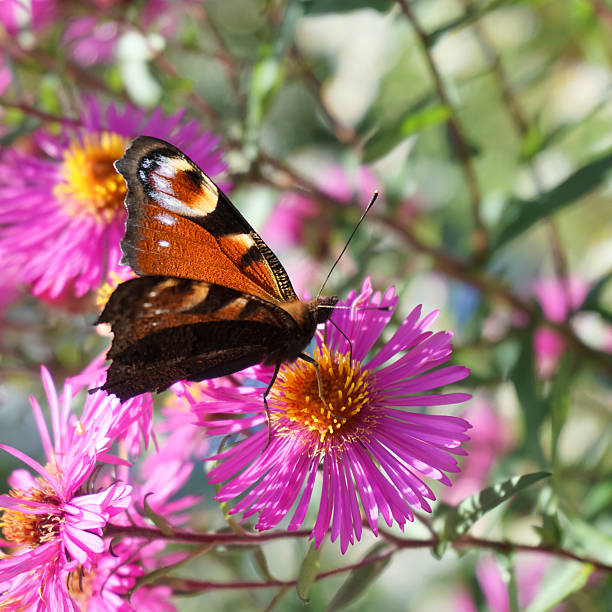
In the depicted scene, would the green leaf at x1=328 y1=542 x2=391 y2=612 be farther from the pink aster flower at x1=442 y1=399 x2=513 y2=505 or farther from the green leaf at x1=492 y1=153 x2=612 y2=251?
the pink aster flower at x1=442 y1=399 x2=513 y2=505

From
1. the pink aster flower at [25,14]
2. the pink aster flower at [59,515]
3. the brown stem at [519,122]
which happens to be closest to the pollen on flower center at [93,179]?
the pink aster flower at [25,14]

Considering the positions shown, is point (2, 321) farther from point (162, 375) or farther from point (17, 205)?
point (162, 375)

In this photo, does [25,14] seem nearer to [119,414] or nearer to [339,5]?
[339,5]

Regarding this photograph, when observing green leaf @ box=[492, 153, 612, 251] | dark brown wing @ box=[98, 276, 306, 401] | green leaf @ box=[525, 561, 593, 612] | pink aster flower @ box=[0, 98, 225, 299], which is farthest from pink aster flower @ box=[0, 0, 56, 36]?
green leaf @ box=[525, 561, 593, 612]

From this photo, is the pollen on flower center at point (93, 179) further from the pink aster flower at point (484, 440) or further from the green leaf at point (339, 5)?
the pink aster flower at point (484, 440)

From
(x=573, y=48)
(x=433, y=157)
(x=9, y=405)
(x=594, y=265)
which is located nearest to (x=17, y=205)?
(x=9, y=405)

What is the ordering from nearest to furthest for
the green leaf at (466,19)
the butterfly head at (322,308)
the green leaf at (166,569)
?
the green leaf at (166,569), the butterfly head at (322,308), the green leaf at (466,19)

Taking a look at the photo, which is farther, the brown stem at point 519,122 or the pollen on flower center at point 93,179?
the brown stem at point 519,122
